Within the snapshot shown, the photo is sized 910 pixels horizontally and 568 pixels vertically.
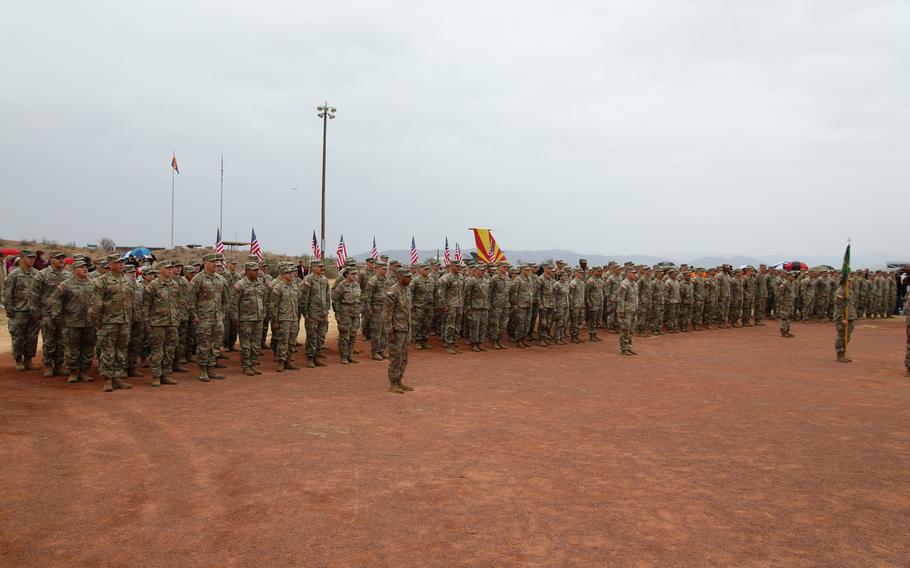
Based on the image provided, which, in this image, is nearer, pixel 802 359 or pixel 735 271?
pixel 802 359

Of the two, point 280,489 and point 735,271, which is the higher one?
point 735,271

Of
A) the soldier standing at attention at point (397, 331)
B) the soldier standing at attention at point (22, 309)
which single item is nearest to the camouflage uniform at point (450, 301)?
the soldier standing at attention at point (397, 331)

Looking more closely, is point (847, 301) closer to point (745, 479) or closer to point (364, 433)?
point (745, 479)

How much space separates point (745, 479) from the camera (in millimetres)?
6098

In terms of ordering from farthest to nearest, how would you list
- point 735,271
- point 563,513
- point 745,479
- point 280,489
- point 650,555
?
point 735,271 < point 745,479 < point 280,489 < point 563,513 < point 650,555

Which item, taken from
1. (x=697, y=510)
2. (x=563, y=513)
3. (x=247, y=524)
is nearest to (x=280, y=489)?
(x=247, y=524)

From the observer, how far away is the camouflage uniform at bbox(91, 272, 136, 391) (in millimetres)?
9656

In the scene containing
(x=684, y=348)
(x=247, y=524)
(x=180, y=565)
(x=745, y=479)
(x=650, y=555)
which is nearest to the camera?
(x=180, y=565)

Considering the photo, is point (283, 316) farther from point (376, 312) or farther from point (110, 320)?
point (110, 320)

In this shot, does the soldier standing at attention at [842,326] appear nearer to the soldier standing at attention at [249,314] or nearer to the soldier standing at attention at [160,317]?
the soldier standing at attention at [249,314]

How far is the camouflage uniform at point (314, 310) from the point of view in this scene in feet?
42.1

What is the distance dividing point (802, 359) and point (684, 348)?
2889 millimetres

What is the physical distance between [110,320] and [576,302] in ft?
39.5

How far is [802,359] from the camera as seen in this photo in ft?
48.3
